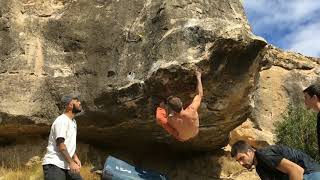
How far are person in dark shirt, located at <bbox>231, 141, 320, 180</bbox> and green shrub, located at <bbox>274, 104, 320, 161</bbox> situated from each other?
7.46 m

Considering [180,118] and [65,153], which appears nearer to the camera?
[65,153]

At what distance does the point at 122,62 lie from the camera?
9.38 metres

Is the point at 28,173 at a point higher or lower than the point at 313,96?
lower

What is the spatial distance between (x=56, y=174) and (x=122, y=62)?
9.20ft

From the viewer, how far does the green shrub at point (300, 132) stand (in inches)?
523

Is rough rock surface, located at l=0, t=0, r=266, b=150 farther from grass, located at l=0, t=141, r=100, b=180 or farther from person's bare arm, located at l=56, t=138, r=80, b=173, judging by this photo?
person's bare arm, located at l=56, t=138, r=80, b=173

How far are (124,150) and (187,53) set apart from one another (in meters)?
3.51

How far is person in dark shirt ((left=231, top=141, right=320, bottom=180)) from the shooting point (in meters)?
5.63

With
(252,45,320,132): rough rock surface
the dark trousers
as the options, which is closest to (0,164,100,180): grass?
the dark trousers

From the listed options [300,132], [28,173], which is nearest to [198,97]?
[28,173]

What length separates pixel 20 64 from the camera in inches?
391

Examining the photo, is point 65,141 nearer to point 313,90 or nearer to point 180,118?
point 180,118

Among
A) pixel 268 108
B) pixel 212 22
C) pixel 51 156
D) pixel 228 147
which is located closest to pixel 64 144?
pixel 51 156

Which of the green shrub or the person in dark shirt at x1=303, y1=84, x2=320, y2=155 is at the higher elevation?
the green shrub
